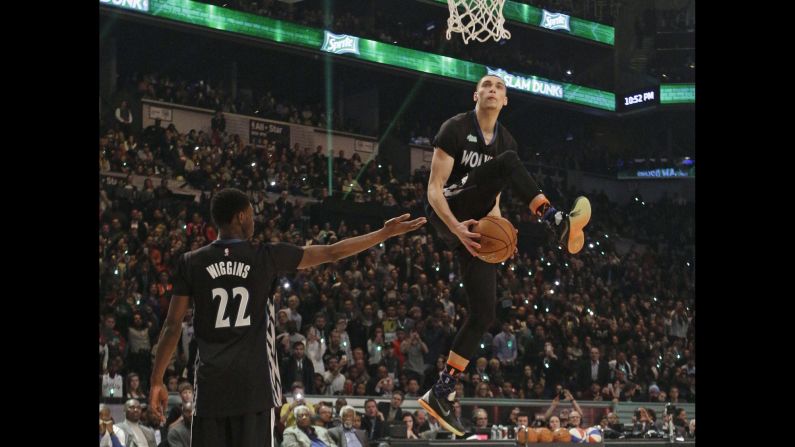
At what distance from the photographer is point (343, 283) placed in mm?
14047

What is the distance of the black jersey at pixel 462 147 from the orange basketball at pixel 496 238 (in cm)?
51

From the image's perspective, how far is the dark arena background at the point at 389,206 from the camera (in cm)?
1277

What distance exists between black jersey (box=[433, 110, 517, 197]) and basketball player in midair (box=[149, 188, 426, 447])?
1.90 m

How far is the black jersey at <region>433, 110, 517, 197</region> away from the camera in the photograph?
8625 mm

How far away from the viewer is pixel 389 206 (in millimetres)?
14227

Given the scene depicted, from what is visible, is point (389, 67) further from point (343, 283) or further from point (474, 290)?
point (474, 290)

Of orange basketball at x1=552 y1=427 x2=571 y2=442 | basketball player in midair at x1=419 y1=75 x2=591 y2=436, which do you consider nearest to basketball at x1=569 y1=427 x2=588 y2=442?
orange basketball at x1=552 y1=427 x2=571 y2=442

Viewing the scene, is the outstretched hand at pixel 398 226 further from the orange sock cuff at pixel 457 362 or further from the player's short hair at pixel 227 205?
the orange sock cuff at pixel 457 362

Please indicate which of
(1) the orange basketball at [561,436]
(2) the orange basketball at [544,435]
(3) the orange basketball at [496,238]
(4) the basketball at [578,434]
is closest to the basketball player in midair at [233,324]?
(3) the orange basketball at [496,238]

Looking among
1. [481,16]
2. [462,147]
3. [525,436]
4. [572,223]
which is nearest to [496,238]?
[572,223]

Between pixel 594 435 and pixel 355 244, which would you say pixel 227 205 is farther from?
pixel 594 435
